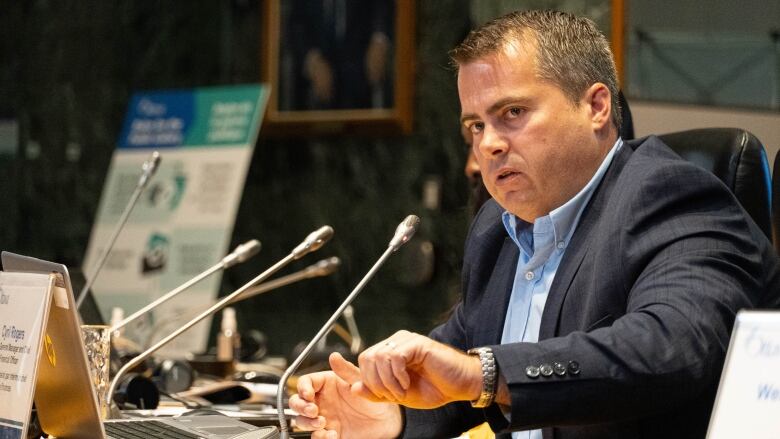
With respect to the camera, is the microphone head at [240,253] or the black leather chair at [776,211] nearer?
the black leather chair at [776,211]

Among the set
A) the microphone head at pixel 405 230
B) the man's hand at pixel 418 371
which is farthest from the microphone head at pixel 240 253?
the man's hand at pixel 418 371

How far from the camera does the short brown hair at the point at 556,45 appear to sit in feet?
6.95

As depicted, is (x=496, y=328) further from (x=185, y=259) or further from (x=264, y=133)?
(x=264, y=133)

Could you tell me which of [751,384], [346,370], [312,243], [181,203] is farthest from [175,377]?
[181,203]

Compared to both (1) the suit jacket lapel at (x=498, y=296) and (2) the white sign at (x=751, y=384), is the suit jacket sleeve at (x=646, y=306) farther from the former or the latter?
(2) the white sign at (x=751, y=384)

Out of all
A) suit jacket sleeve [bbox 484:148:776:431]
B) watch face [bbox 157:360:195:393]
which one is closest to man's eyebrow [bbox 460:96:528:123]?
suit jacket sleeve [bbox 484:148:776:431]

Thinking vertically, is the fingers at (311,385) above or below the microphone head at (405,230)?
below

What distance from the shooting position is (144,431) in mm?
1994

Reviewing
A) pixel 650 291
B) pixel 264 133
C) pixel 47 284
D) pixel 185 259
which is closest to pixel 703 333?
pixel 650 291

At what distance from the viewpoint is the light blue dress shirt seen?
2164 mm

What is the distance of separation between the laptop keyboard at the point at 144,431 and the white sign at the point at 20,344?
0.68ft

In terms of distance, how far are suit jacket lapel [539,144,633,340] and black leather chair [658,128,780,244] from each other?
262 millimetres

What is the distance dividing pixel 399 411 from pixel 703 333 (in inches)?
25.3

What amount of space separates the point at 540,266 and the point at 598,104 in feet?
1.03
